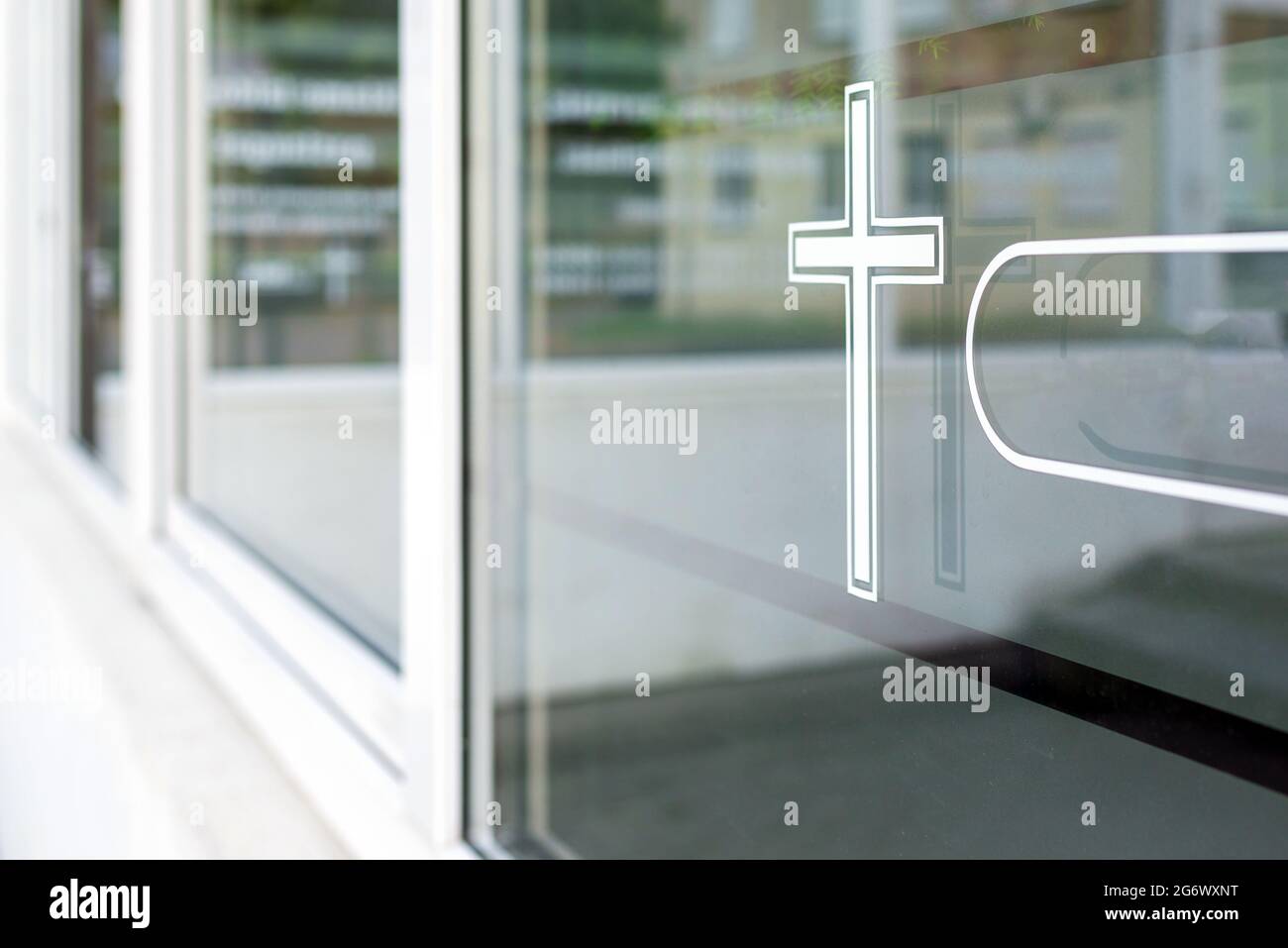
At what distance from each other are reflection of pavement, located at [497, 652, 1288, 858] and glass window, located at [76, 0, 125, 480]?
2210mm

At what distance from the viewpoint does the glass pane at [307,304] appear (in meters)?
2.02

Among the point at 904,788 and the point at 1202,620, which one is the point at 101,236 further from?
the point at 1202,620

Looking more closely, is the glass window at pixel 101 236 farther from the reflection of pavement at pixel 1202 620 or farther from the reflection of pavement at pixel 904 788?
the reflection of pavement at pixel 1202 620

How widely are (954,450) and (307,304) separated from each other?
10.2 ft

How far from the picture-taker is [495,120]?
1.26 metres

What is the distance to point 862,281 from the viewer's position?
0.72 meters

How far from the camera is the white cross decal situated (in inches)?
27.5

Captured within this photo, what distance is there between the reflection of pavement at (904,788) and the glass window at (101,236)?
2.21 meters

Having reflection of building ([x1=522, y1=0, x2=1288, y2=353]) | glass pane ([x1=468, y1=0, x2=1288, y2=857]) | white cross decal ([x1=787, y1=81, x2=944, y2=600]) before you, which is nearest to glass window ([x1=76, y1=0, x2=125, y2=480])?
reflection of building ([x1=522, y1=0, x2=1288, y2=353])

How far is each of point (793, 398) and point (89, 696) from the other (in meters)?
1.51

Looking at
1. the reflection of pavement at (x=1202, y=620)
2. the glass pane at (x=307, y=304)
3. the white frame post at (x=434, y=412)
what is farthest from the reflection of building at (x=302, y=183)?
the reflection of pavement at (x=1202, y=620)

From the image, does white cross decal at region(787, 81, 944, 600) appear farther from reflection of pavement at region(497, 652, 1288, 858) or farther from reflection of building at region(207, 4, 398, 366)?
reflection of building at region(207, 4, 398, 366)
